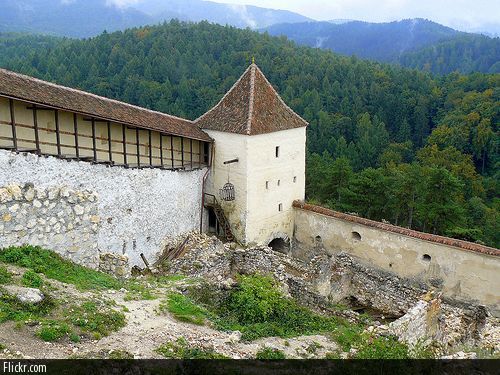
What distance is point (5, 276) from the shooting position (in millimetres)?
13109

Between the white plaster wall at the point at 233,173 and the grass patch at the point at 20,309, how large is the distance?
12978 mm

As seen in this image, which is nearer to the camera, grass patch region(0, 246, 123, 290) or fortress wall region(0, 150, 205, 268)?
grass patch region(0, 246, 123, 290)

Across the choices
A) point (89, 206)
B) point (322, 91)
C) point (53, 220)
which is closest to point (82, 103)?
point (89, 206)

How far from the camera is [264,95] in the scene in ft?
83.9

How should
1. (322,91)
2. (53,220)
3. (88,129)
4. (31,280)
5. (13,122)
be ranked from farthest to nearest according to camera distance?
(322,91)
(88,129)
(53,220)
(13,122)
(31,280)

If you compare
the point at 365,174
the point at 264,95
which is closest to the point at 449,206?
the point at 365,174

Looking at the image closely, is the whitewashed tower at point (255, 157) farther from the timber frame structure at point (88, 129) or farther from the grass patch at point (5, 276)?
the grass patch at point (5, 276)

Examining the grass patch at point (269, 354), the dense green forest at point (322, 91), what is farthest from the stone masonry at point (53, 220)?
the dense green forest at point (322, 91)

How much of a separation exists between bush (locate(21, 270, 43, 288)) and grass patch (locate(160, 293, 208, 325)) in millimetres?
3179

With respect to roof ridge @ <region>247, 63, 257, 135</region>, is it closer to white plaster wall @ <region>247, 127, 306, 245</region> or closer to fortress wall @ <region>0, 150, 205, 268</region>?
white plaster wall @ <region>247, 127, 306, 245</region>

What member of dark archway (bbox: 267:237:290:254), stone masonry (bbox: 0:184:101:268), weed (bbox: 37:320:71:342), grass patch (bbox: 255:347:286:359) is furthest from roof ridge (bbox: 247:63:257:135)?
weed (bbox: 37:320:71:342)

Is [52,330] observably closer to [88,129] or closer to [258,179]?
[88,129]

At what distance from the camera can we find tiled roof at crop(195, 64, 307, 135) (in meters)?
24.2

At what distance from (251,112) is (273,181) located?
356 centimetres
